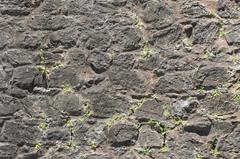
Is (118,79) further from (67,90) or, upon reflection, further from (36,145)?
(36,145)

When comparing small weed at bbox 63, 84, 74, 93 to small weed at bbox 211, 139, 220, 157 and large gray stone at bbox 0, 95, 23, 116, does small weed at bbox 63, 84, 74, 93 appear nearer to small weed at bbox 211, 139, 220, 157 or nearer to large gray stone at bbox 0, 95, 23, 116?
large gray stone at bbox 0, 95, 23, 116

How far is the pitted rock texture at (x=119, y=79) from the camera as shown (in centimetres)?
437

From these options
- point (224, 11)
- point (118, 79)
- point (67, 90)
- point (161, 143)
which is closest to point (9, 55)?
point (67, 90)

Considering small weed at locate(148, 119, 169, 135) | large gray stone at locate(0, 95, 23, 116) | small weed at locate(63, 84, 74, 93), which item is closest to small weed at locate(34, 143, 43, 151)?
large gray stone at locate(0, 95, 23, 116)

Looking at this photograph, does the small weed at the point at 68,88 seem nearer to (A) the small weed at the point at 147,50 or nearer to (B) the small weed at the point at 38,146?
(B) the small weed at the point at 38,146

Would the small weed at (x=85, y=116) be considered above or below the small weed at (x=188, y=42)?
below

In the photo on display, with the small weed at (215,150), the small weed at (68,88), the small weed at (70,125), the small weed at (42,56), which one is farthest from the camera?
the small weed at (42,56)

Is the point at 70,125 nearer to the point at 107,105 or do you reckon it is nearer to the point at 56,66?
the point at 107,105

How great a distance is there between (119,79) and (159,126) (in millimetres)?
541

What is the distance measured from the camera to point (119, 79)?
460 centimetres

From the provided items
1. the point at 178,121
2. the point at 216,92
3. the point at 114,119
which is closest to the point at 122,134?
the point at 114,119

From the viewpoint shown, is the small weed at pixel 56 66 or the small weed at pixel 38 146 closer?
the small weed at pixel 38 146

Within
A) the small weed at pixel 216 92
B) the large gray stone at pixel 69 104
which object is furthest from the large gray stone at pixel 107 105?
the small weed at pixel 216 92

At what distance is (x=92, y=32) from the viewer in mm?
4758
